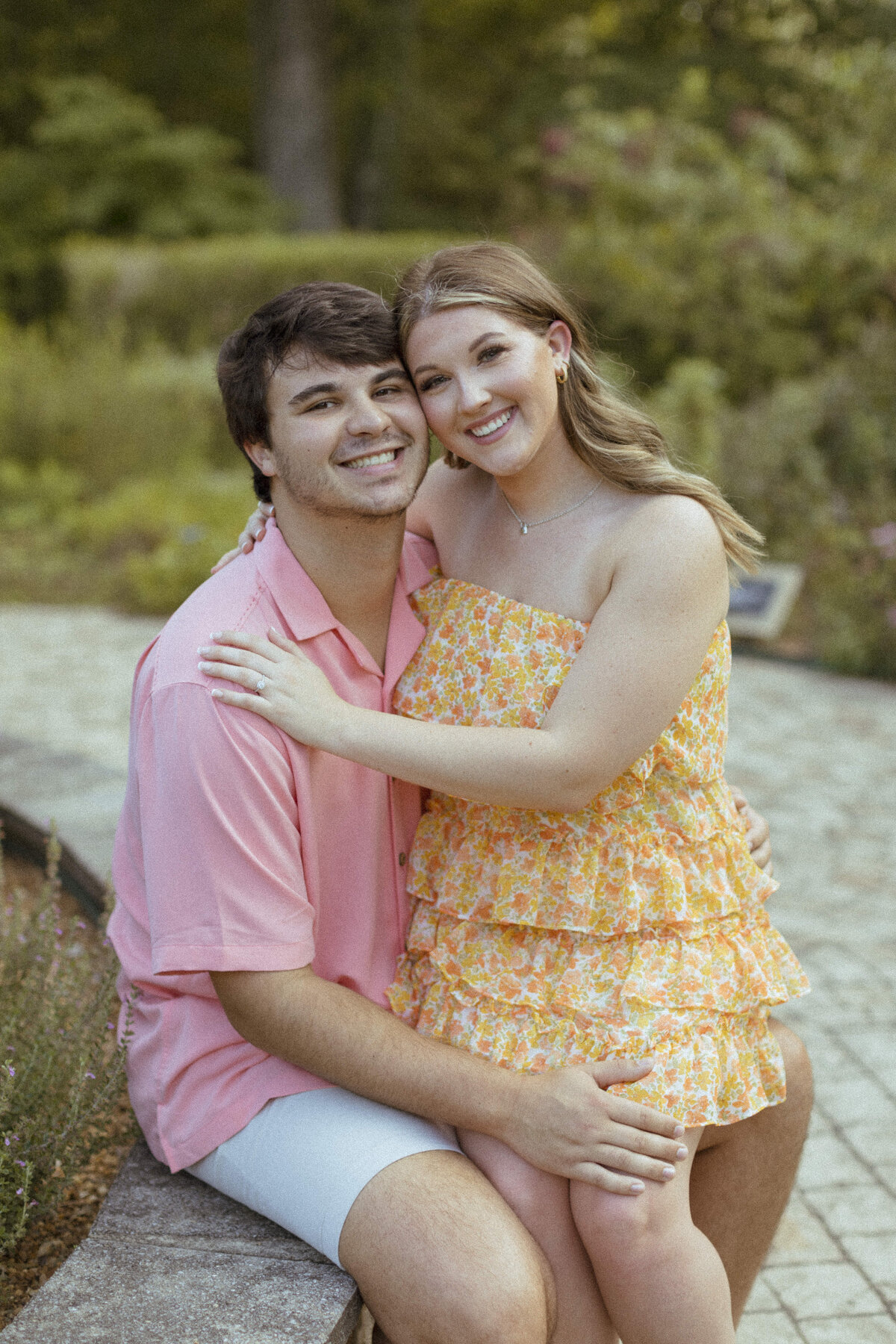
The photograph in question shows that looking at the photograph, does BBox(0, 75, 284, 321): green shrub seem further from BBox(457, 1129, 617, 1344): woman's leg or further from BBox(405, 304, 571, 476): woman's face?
BBox(457, 1129, 617, 1344): woman's leg

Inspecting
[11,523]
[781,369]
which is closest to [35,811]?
[11,523]

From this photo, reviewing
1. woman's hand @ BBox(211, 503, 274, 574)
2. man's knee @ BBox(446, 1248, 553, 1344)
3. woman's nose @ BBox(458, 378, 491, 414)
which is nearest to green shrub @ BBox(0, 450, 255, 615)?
woman's hand @ BBox(211, 503, 274, 574)

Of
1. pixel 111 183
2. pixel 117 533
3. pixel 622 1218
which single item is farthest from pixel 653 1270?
pixel 111 183

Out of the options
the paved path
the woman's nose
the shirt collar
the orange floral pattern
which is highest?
the woman's nose

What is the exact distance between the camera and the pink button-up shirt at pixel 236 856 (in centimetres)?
185

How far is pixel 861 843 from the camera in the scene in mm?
4551

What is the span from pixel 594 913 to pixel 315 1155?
0.55 metres

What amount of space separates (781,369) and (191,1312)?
9.60 meters

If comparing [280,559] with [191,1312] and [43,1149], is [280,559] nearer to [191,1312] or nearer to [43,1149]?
[43,1149]

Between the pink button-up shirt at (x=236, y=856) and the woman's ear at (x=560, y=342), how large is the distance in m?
0.49

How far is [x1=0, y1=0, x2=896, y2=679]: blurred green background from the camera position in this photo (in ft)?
26.9

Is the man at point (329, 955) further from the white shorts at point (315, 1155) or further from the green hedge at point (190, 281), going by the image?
the green hedge at point (190, 281)

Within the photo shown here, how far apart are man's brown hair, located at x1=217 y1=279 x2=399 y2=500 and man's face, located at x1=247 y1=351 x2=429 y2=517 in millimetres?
18

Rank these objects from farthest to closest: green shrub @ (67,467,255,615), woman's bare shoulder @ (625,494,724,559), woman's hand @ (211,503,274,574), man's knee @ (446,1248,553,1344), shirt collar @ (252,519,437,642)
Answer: green shrub @ (67,467,255,615) < woman's hand @ (211,503,274,574) < shirt collar @ (252,519,437,642) < woman's bare shoulder @ (625,494,724,559) < man's knee @ (446,1248,553,1344)
